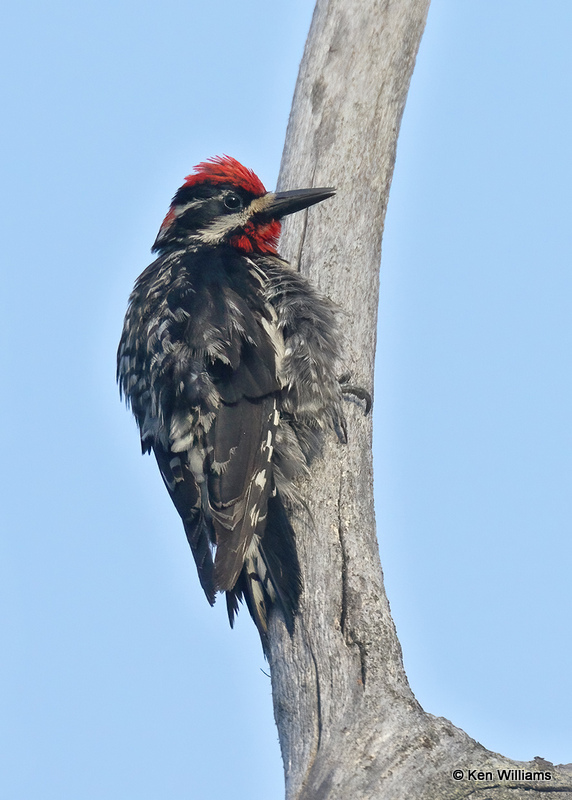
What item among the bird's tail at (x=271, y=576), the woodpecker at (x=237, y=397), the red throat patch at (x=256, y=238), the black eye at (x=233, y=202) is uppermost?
the black eye at (x=233, y=202)

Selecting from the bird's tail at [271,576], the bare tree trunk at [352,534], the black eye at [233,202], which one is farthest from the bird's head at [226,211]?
the bird's tail at [271,576]

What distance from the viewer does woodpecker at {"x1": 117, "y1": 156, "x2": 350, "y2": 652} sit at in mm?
3160

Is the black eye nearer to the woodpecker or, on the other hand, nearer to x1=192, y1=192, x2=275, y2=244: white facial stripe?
x1=192, y1=192, x2=275, y2=244: white facial stripe

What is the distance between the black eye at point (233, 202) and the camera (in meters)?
4.13

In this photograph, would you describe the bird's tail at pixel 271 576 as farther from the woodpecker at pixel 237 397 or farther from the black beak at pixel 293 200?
the black beak at pixel 293 200

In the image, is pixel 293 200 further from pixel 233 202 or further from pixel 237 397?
pixel 237 397

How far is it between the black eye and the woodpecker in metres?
0.18

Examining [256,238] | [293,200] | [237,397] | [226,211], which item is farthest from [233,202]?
[237,397]

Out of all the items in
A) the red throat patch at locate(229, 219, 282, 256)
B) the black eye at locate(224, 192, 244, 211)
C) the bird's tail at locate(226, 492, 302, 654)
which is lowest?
the bird's tail at locate(226, 492, 302, 654)

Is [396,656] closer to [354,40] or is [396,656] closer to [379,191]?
[379,191]

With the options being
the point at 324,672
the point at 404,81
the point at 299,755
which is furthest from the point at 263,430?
the point at 404,81

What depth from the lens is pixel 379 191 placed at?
3.97 m

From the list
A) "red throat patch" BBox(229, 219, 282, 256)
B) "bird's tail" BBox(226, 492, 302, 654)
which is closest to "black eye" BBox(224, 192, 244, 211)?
"red throat patch" BBox(229, 219, 282, 256)

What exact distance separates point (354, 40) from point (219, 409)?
1.87 metres
